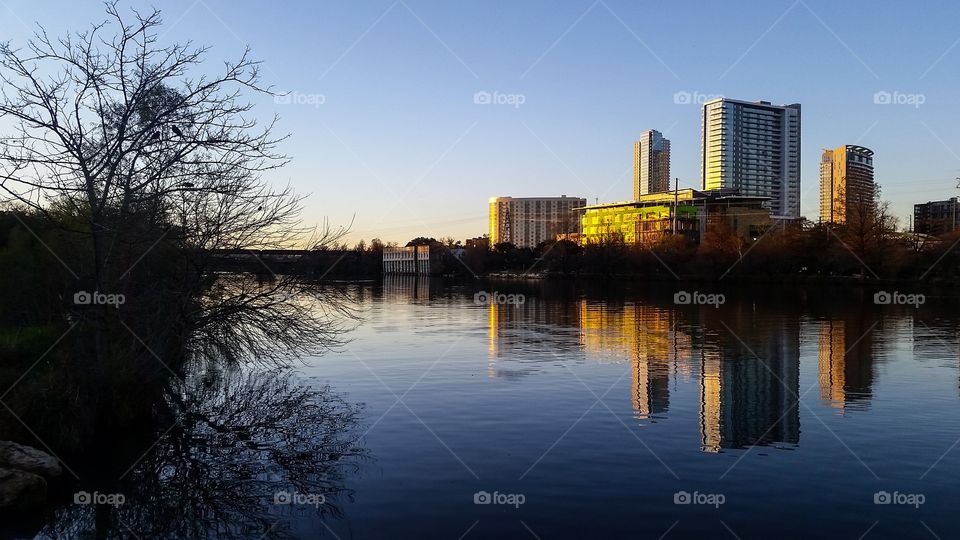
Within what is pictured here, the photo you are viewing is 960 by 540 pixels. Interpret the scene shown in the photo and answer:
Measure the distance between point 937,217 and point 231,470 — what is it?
137180 mm

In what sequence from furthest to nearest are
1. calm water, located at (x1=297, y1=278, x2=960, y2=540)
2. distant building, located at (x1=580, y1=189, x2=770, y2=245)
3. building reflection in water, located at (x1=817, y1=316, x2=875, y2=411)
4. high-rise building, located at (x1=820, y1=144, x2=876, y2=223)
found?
distant building, located at (x1=580, y1=189, x2=770, y2=245) → high-rise building, located at (x1=820, y1=144, x2=876, y2=223) → building reflection in water, located at (x1=817, y1=316, x2=875, y2=411) → calm water, located at (x1=297, y1=278, x2=960, y2=540)

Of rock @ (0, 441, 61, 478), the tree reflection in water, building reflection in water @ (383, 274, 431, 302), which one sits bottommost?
the tree reflection in water

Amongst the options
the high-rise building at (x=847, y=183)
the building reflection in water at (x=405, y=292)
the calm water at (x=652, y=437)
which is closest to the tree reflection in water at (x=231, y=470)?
the calm water at (x=652, y=437)

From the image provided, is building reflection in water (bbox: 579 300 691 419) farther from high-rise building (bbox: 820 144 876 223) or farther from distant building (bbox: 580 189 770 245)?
distant building (bbox: 580 189 770 245)

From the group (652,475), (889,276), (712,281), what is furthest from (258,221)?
(712,281)

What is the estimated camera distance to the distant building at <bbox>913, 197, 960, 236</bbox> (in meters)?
95.7

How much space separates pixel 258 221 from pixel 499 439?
8757 mm

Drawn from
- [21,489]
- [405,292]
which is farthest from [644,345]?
[405,292]

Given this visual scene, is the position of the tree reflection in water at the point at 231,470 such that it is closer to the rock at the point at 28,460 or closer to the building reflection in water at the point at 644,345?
the rock at the point at 28,460

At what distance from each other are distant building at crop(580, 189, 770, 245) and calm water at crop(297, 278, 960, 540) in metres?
119

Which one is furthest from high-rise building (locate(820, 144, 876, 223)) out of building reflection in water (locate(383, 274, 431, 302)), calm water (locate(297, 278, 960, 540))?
calm water (locate(297, 278, 960, 540))

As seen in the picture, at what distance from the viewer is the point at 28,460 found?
44.6ft

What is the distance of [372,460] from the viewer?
14.7m

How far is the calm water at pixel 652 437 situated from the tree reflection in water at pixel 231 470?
75 centimetres
